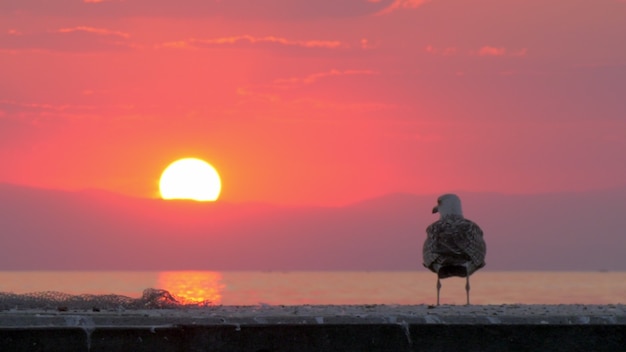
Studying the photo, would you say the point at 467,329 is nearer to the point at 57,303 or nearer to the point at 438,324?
the point at 438,324

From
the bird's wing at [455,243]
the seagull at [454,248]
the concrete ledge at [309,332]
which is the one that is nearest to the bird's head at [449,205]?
the seagull at [454,248]

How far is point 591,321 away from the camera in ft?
49.7

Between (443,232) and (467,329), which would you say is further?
(443,232)

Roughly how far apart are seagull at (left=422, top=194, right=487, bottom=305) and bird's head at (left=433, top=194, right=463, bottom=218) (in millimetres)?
2942

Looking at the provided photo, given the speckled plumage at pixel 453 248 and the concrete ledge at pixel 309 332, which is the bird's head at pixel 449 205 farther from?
the concrete ledge at pixel 309 332

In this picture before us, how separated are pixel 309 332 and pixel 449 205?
49.2ft

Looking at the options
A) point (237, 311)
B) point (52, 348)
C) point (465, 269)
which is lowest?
point (52, 348)

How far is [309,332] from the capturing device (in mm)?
14578

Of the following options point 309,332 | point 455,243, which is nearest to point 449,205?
point 455,243

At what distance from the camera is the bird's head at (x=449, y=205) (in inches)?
1142

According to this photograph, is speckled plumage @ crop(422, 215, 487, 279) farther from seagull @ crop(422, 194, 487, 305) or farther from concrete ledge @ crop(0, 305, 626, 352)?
Answer: concrete ledge @ crop(0, 305, 626, 352)

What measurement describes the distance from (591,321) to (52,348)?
620 cm

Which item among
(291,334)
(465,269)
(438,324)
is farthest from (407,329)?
(465,269)

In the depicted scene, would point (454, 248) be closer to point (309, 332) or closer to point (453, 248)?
point (453, 248)
